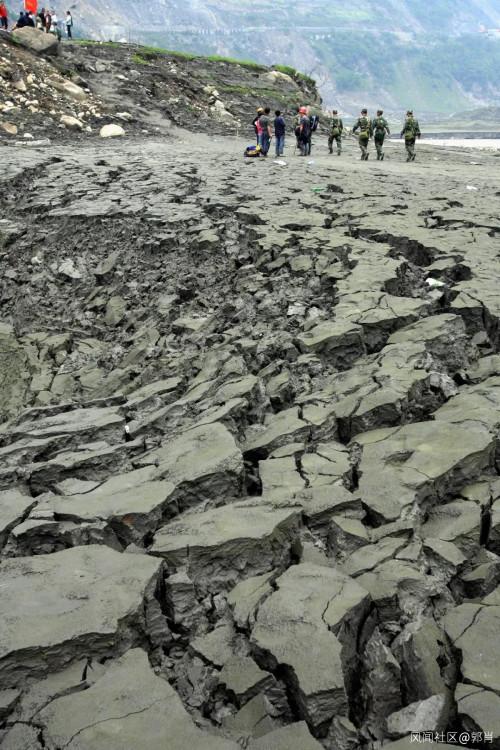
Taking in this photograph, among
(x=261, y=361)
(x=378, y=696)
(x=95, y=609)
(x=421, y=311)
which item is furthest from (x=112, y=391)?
(x=378, y=696)

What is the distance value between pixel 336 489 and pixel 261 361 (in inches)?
85.3

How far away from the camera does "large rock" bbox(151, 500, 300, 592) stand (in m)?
3.03

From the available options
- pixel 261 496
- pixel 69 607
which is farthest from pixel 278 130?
pixel 69 607

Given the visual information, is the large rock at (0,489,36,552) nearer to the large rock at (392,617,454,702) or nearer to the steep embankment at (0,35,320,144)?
the large rock at (392,617,454,702)

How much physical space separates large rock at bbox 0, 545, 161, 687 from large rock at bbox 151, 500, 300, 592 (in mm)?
179

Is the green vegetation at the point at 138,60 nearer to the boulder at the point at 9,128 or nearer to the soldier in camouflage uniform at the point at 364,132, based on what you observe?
the boulder at the point at 9,128

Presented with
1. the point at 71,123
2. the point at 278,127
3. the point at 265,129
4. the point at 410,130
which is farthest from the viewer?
the point at 71,123

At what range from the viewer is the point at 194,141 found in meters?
20.0

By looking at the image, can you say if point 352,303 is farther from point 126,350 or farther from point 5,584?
point 5,584

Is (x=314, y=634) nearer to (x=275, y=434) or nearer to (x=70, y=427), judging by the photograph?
(x=275, y=434)

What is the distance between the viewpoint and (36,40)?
23484 millimetres

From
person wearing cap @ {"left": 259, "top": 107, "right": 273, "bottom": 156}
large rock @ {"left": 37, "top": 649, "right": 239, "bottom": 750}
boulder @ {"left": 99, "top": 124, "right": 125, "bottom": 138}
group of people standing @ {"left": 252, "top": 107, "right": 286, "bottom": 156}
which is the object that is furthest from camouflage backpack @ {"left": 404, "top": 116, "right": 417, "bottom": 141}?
large rock @ {"left": 37, "top": 649, "right": 239, "bottom": 750}

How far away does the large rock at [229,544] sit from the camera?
9.94 ft

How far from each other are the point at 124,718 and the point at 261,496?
150 centimetres
